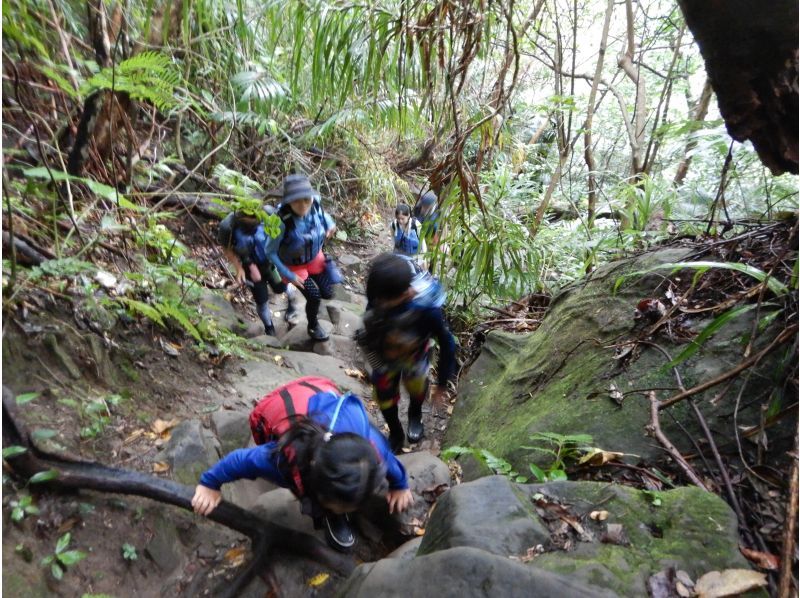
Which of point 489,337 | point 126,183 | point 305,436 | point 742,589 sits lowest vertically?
point 489,337

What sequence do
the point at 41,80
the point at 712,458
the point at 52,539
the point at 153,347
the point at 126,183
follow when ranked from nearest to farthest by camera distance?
the point at 52,539
the point at 712,458
the point at 153,347
the point at 41,80
the point at 126,183

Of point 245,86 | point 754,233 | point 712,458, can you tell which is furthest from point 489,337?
point 245,86

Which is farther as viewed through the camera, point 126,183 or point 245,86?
point 245,86

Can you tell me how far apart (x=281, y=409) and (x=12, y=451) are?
1070 mm

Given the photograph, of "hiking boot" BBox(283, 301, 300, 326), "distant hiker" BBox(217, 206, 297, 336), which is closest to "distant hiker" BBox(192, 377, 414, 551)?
"distant hiker" BBox(217, 206, 297, 336)

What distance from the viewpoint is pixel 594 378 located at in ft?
9.11

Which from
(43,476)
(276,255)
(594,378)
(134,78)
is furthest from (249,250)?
(594,378)

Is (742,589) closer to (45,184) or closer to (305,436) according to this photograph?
(305,436)

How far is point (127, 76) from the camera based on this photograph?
2795 mm

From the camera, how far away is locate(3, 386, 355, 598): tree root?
1.92 metres

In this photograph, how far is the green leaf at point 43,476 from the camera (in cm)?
188

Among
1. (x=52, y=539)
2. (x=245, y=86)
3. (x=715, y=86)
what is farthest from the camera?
(x=245, y=86)

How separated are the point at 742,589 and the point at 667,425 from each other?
935mm

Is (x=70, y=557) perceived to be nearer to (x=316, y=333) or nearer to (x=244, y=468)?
(x=244, y=468)
